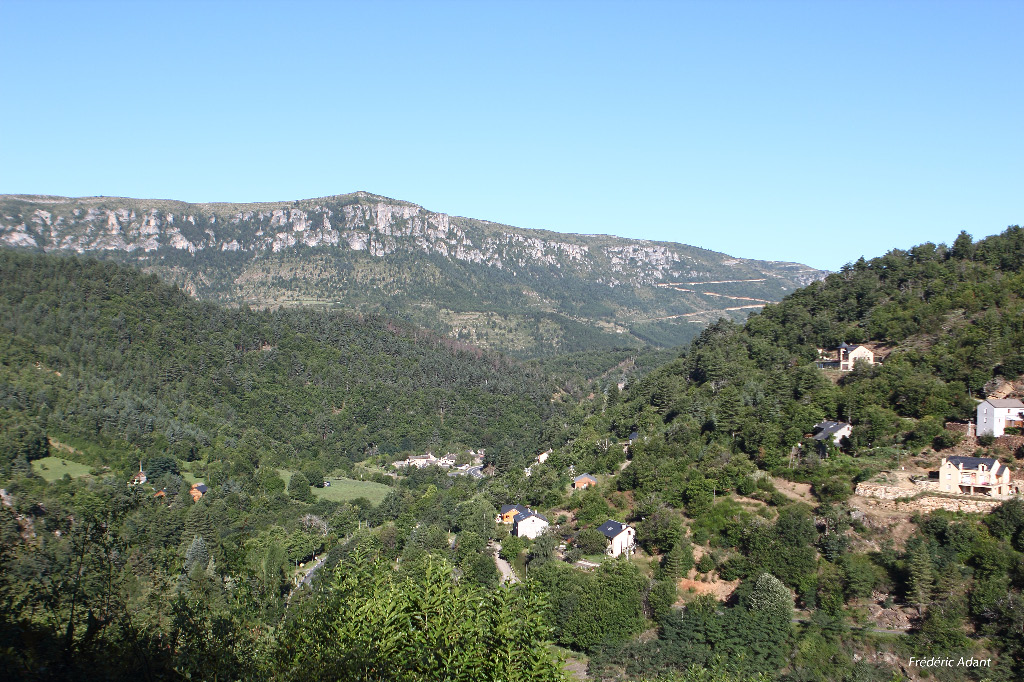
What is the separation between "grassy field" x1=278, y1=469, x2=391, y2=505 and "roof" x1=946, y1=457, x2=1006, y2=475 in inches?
1596

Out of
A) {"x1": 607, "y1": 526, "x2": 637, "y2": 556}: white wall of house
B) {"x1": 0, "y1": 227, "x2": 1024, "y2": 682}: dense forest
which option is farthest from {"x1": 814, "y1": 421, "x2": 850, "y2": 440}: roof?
{"x1": 607, "y1": 526, "x2": 637, "y2": 556}: white wall of house

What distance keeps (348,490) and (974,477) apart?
155 feet

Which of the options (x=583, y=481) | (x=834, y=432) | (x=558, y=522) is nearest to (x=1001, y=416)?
(x=834, y=432)

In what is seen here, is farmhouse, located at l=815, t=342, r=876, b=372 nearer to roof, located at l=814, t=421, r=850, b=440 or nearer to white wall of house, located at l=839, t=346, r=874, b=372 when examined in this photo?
white wall of house, located at l=839, t=346, r=874, b=372

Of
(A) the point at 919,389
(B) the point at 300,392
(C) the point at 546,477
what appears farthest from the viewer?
(B) the point at 300,392

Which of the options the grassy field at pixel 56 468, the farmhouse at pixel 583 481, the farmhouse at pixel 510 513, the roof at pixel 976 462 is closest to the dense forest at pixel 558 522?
the grassy field at pixel 56 468

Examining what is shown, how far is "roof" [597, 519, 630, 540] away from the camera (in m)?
36.2

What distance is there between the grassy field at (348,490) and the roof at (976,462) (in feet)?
133

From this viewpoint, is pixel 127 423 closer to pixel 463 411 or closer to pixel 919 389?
pixel 463 411

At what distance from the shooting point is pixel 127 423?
216 ft

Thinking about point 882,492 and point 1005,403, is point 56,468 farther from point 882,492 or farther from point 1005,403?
point 1005,403

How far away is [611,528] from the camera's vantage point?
120 feet

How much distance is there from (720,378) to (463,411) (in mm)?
46465

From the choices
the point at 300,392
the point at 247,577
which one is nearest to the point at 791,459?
the point at 247,577
